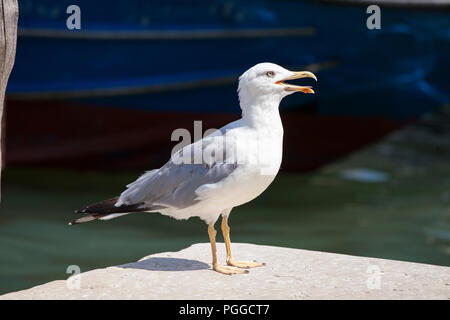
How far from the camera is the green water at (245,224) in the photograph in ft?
19.6

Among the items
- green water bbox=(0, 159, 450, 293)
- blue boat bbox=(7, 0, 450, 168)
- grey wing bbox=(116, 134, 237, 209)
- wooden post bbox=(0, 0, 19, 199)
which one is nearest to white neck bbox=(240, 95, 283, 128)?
grey wing bbox=(116, 134, 237, 209)

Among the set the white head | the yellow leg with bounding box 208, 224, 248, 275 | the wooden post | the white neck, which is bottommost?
the yellow leg with bounding box 208, 224, 248, 275

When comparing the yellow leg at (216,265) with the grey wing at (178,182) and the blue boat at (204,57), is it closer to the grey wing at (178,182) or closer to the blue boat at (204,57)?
the grey wing at (178,182)

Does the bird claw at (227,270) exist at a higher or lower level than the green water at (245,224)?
higher

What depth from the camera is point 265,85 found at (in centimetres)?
355

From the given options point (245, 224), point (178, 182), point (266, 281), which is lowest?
point (245, 224)

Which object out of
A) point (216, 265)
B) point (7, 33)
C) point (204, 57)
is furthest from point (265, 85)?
point (204, 57)

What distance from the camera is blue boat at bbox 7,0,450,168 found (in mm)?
7367

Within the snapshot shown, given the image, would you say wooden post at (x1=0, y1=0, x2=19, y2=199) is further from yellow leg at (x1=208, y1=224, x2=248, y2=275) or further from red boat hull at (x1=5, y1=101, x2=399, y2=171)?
red boat hull at (x1=5, y1=101, x2=399, y2=171)

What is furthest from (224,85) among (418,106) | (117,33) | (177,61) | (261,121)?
(261,121)

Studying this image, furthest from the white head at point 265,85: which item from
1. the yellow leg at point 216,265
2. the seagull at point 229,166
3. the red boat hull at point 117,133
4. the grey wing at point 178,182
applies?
the red boat hull at point 117,133

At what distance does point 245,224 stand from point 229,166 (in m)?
3.27

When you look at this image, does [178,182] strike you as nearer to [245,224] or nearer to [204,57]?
[245,224]

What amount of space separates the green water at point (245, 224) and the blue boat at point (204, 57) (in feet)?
2.07
